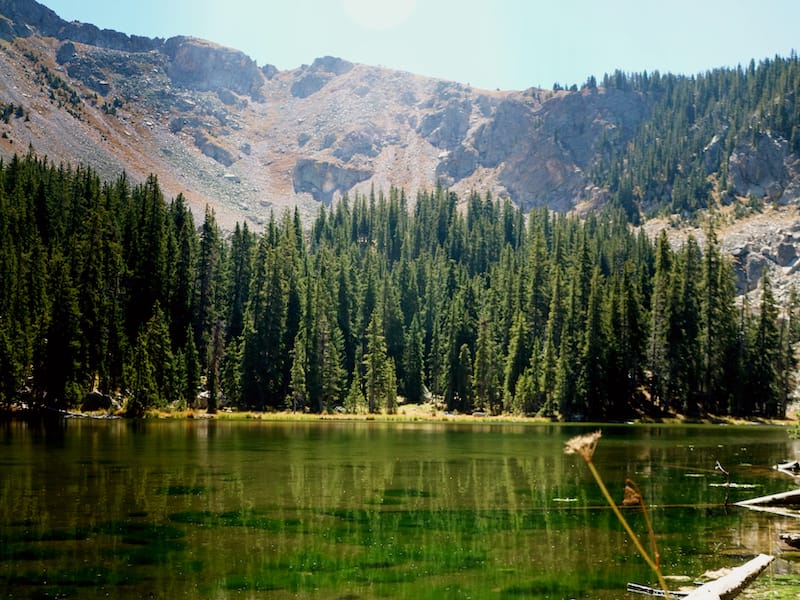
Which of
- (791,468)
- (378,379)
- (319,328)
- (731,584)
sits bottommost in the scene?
(791,468)

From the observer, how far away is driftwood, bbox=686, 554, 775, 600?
12.7 m

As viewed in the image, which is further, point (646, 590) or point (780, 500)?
point (780, 500)

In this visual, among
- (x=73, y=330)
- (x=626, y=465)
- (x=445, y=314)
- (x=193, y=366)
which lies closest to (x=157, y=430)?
(x=73, y=330)

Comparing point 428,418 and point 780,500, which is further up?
point 780,500

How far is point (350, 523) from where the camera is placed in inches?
952

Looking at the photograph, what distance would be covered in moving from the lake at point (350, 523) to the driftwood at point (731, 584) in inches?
94.4

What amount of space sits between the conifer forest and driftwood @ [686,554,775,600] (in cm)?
7656

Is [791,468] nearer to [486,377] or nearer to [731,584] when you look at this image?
[731,584]

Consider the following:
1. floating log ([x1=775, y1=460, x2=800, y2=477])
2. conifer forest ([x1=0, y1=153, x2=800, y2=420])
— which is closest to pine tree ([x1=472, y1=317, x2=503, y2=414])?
conifer forest ([x1=0, y1=153, x2=800, y2=420])

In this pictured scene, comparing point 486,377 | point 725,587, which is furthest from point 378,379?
point 725,587

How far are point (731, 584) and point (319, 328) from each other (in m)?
101

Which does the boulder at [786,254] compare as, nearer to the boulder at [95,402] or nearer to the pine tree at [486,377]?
the pine tree at [486,377]

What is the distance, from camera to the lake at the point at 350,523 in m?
17.2

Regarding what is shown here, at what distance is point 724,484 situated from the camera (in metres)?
33.5
